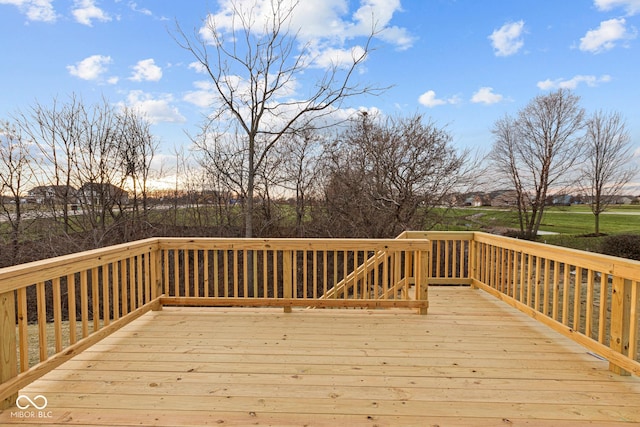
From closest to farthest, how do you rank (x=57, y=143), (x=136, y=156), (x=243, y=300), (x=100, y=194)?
1. (x=243, y=300)
2. (x=57, y=143)
3. (x=100, y=194)
4. (x=136, y=156)

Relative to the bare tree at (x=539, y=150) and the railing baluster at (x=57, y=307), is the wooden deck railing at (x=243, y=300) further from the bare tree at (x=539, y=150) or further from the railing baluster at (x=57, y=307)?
the bare tree at (x=539, y=150)

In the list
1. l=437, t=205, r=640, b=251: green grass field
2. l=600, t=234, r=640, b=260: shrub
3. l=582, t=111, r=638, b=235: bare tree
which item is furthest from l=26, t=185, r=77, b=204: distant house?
l=582, t=111, r=638, b=235: bare tree

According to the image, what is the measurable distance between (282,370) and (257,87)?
652 centimetres

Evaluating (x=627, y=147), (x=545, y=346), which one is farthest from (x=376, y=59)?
(x=627, y=147)

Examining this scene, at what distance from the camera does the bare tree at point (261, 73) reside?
6.69 meters

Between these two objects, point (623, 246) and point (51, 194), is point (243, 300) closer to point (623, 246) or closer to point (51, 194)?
point (51, 194)

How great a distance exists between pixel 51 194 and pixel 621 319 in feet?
32.9

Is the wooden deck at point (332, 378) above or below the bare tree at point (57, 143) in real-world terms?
below

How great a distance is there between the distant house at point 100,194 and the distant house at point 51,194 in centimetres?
21

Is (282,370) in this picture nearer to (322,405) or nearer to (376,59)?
(322,405)

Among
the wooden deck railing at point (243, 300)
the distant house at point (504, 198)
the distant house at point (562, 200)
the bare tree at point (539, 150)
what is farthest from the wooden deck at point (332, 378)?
the distant house at point (562, 200)

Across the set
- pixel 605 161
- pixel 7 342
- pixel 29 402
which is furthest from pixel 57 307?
pixel 605 161

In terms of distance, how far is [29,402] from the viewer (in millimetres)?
1896

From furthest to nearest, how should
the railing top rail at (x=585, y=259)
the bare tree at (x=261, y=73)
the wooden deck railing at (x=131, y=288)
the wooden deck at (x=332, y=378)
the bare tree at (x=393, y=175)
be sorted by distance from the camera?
1. the bare tree at (x=393, y=175)
2. the bare tree at (x=261, y=73)
3. the railing top rail at (x=585, y=259)
4. the wooden deck railing at (x=131, y=288)
5. the wooden deck at (x=332, y=378)
